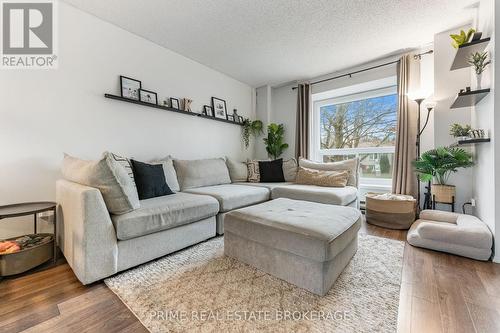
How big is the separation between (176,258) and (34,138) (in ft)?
5.83

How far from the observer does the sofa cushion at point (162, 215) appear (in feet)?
5.21

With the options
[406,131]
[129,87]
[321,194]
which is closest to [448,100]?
[406,131]

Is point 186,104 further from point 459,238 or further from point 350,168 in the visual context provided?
point 459,238

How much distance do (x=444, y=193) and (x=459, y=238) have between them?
83 centimetres

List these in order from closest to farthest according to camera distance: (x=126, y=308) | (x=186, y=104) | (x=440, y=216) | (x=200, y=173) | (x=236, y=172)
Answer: (x=126, y=308) → (x=440, y=216) → (x=200, y=173) → (x=186, y=104) → (x=236, y=172)

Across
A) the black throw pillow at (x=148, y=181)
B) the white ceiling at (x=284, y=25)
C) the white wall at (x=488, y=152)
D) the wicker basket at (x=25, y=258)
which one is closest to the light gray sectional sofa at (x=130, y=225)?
the wicker basket at (x=25, y=258)

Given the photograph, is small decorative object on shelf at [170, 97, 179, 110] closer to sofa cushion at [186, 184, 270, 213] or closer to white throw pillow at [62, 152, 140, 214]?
sofa cushion at [186, 184, 270, 213]

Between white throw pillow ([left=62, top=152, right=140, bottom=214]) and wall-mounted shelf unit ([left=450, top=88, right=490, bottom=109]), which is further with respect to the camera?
wall-mounted shelf unit ([left=450, top=88, right=490, bottom=109])

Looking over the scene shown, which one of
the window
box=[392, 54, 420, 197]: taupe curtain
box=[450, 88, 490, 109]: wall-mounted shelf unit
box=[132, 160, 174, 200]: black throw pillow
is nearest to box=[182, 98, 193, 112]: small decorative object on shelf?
box=[132, 160, 174, 200]: black throw pillow

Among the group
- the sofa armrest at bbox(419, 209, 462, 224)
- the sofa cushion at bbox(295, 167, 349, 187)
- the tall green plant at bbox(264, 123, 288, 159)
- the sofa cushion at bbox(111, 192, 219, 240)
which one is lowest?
the sofa armrest at bbox(419, 209, 462, 224)

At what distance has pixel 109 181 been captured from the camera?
5.23ft

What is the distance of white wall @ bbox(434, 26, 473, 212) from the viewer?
8.59ft

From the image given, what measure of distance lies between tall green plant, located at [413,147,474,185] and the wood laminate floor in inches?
42.1

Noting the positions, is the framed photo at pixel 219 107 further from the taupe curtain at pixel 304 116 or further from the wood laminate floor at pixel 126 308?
the wood laminate floor at pixel 126 308
